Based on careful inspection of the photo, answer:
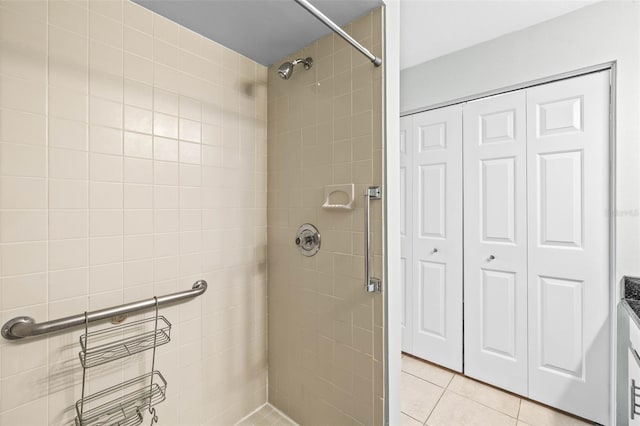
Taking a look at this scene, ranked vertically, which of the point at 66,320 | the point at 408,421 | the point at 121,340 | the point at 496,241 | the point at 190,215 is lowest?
the point at 408,421

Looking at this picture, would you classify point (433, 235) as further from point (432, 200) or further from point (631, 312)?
point (631, 312)

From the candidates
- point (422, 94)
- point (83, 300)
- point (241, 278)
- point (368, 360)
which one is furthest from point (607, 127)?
point (83, 300)

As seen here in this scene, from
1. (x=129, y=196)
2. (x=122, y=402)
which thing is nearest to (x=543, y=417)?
(x=122, y=402)

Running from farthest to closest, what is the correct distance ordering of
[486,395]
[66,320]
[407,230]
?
[407,230], [486,395], [66,320]

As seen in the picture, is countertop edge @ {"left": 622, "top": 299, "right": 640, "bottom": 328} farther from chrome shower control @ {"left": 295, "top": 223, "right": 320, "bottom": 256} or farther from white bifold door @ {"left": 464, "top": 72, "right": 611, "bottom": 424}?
chrome shower control @ {"left": 295, "top": 223, "right": 320, "bottom": 256}

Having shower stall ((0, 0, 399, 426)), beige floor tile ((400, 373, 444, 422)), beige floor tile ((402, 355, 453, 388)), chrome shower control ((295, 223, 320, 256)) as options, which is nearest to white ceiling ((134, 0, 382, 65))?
shower stall ((0, 0, 399, 426))

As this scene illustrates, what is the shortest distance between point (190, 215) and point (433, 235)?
171 centimetres

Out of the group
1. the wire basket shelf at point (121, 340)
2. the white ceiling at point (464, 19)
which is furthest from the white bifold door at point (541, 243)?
the wire basket shelf at point (121, 340)

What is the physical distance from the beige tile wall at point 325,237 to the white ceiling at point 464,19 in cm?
61

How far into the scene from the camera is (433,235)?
2170 millimetres

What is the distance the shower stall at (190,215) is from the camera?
3.26ft

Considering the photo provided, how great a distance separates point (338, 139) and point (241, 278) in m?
0.95

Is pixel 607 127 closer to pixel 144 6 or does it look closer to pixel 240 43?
pixel 240 43

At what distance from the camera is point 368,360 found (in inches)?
50.9
